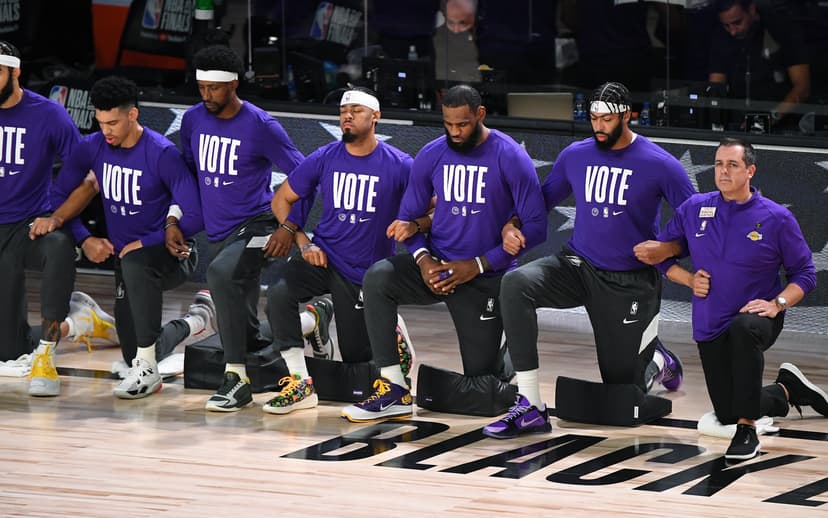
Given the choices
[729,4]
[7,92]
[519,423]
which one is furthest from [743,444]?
[7,92]

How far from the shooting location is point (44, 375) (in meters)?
6.84

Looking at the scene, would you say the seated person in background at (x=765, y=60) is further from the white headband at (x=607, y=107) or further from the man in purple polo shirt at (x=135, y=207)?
the man in purple polo shirt at (x=135, y=207)

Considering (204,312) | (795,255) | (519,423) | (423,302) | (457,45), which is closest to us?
(795,255)

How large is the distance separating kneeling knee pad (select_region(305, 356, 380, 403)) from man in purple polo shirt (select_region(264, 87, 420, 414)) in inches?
3.4

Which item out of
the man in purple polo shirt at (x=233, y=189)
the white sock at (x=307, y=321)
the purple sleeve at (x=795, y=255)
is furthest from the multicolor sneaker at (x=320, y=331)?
the purple sleeve at (x=795, y=255)

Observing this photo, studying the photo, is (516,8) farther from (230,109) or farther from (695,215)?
A: (695,215)

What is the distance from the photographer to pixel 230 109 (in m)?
6.87

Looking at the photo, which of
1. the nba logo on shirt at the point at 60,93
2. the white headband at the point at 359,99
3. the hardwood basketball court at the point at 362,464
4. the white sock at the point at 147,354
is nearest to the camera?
the hardwood basketball court at the point at 362,464

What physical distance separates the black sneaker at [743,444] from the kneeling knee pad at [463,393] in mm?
1081

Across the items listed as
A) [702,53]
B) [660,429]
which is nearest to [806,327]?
[702,53]

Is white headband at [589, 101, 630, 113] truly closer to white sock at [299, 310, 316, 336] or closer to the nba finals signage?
white sock at [299, 310, 316, 336]

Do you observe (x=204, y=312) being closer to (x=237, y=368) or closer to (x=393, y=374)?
(x=237, y=368)

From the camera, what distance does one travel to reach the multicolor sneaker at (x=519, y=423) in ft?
20.0

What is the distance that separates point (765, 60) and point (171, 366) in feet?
11.9
